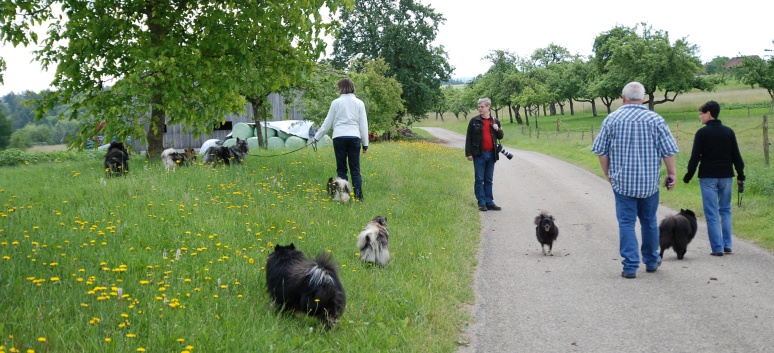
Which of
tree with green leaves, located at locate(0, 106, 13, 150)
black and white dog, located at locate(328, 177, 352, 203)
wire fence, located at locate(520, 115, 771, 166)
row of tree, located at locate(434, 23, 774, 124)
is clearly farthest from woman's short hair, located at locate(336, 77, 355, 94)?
row of tree, located at locate(434, 23, 774, 124)

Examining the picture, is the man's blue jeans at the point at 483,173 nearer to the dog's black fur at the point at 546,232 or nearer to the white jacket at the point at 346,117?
the white jacket at the point at 346,117

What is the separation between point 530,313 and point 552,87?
79831 millimetres

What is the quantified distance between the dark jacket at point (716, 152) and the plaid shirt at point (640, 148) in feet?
5.08

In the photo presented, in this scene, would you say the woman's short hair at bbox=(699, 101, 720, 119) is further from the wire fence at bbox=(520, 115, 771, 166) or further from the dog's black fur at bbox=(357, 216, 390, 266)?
the wire fence at bbox=(520, 115, 771, 166)

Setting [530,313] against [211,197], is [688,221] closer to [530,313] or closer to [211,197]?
[530,313]

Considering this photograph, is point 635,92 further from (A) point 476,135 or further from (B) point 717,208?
(A) point 476,135

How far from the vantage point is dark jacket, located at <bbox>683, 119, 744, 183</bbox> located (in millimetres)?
8648

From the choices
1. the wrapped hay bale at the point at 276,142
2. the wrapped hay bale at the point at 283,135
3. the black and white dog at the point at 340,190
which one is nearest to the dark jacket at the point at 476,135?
the black and white dog at the point at 340,190

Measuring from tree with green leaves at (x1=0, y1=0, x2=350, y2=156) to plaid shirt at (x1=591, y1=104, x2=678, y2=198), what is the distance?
296 inches

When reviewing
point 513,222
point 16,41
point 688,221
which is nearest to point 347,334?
point 688,221

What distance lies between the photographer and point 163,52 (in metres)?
12.5

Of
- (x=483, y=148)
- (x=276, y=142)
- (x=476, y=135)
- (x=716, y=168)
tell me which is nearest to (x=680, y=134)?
(x=276, y=142)

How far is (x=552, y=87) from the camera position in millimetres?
82312

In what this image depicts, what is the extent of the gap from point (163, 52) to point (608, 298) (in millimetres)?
9684
